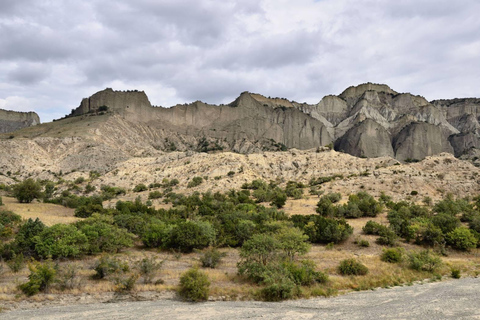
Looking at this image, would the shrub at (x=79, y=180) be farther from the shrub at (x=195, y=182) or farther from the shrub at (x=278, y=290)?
the shrub at (x=278, y=290)

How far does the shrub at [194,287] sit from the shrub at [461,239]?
2104 cm

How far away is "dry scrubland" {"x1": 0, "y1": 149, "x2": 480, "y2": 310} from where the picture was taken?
14188 millimetres

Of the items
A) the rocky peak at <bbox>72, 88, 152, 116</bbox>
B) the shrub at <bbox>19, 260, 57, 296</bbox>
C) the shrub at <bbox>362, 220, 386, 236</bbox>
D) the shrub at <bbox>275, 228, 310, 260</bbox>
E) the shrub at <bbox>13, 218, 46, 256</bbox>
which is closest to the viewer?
the shrub at <bbox>19, 260, 57, 296</bbox>

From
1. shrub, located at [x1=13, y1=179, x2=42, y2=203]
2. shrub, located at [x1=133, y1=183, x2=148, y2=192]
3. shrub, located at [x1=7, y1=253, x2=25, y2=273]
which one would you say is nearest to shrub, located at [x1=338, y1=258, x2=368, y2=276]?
shrub, located at [x1=7, y1=253, x2=25, y2=273]

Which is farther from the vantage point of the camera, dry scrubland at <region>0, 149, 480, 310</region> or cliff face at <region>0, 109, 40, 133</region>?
cliff face at <region>0, 109, 40, 133</region>

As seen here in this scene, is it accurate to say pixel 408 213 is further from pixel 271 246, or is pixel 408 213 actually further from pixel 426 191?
pixel 271 246

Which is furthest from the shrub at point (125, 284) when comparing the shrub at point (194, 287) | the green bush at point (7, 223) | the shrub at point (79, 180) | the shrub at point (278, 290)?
the shrub at point (79, 180)

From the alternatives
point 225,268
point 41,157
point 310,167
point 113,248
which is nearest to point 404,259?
point 225,268

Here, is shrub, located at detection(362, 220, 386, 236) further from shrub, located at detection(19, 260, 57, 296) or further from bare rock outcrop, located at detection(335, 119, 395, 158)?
bare rock outcrop, located at detection(335, 119, 395, 158)

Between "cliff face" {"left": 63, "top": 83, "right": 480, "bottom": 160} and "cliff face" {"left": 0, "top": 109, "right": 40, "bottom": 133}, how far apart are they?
4646 cm

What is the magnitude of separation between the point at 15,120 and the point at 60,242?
164849 millimetres

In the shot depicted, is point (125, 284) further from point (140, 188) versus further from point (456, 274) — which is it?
point (140, 188)

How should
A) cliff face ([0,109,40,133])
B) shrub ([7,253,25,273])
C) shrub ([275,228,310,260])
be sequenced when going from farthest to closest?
cliff face ([0,109,40,133])
shrub ([275,228,310,260])
shrub ([7,253,25,273])

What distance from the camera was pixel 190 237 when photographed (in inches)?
859
